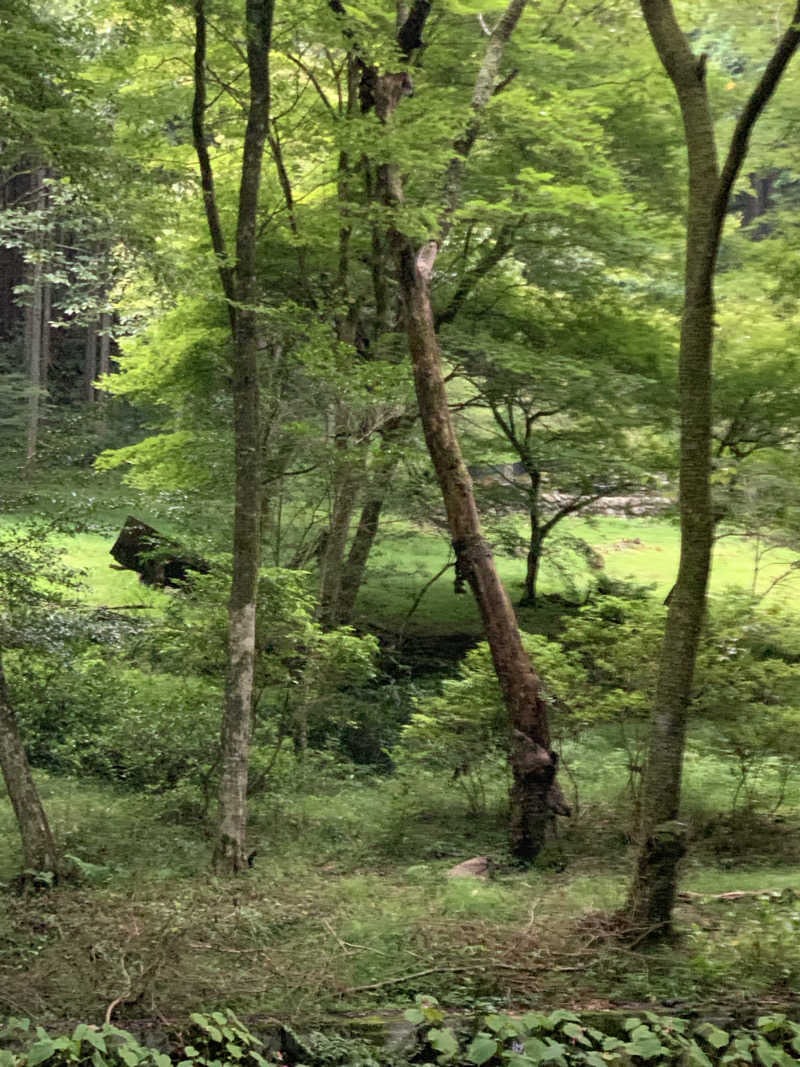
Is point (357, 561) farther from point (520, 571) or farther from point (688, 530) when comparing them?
Result: point (520, 571)

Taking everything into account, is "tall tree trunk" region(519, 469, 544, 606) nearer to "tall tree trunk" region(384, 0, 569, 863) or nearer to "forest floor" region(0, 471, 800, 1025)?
"forest floor" region(0, 471, 800, 1025)

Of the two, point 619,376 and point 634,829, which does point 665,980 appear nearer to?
point 634,829

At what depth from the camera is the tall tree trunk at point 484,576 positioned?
8398 millimetres

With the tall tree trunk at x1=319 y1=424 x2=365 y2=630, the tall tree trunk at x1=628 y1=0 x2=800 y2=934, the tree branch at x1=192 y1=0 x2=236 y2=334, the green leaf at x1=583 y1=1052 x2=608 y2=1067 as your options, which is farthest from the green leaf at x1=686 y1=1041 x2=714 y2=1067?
the tall tree trunk at x1=319 y1=424 x2=365 y2=630

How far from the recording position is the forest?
17.1 ft

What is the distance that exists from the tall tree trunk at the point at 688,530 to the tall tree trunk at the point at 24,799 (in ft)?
14.6

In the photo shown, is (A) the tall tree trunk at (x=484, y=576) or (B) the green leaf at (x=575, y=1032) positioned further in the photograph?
(A) the tall tree trunk at (x=484, y=576)

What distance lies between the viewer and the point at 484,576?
873 cm

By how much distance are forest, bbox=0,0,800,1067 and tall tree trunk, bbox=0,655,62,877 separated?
0.11ft

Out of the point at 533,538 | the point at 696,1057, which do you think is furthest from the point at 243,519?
the point at 533,538

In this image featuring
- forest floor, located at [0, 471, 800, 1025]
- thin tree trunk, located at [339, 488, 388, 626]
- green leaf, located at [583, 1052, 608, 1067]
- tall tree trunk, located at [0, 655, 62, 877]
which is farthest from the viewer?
thin tree trunk, located at [339, 488, 388, 626]

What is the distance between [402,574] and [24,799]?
1158 cm

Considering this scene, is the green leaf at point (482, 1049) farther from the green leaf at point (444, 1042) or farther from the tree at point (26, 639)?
the tree at point (26, 639)

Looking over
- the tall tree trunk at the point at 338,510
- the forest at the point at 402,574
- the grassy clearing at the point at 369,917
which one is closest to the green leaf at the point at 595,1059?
the forest at the point at 402,574
